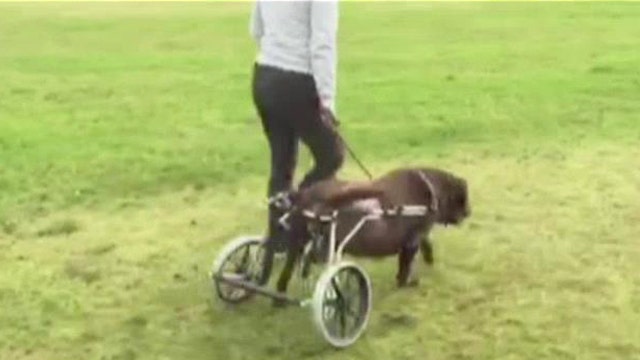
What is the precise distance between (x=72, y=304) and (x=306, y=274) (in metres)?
1.21

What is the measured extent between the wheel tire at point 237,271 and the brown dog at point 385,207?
0.74 feet

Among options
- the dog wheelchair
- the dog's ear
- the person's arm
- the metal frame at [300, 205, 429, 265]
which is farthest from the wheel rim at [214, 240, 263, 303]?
the person's arm

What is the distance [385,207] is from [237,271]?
2.68 ft

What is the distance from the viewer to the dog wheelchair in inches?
267

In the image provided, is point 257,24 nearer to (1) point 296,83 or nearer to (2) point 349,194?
(1) point 296,83

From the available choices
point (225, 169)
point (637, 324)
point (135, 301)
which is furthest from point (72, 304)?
Result: point (225, 169)

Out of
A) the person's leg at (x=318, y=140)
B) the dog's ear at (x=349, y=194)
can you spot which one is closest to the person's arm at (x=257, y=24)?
the person's leg at (x=318, y=140)

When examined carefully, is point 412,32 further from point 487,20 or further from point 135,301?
point 135,301

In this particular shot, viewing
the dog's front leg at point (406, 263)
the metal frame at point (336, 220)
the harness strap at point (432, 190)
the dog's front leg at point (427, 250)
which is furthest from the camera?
the dog's front leg at point (427, 250)

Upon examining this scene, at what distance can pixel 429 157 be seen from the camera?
11.6 meters

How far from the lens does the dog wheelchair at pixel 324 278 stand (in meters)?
6.79

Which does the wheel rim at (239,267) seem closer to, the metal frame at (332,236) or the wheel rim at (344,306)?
the metal frame at (332,236)

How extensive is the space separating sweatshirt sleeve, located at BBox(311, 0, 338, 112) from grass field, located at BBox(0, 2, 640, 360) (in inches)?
47.2

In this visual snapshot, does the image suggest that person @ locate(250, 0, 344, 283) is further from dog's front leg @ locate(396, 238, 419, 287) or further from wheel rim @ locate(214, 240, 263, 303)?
dog's front leg @ locate(396, 238, 419, 287)
